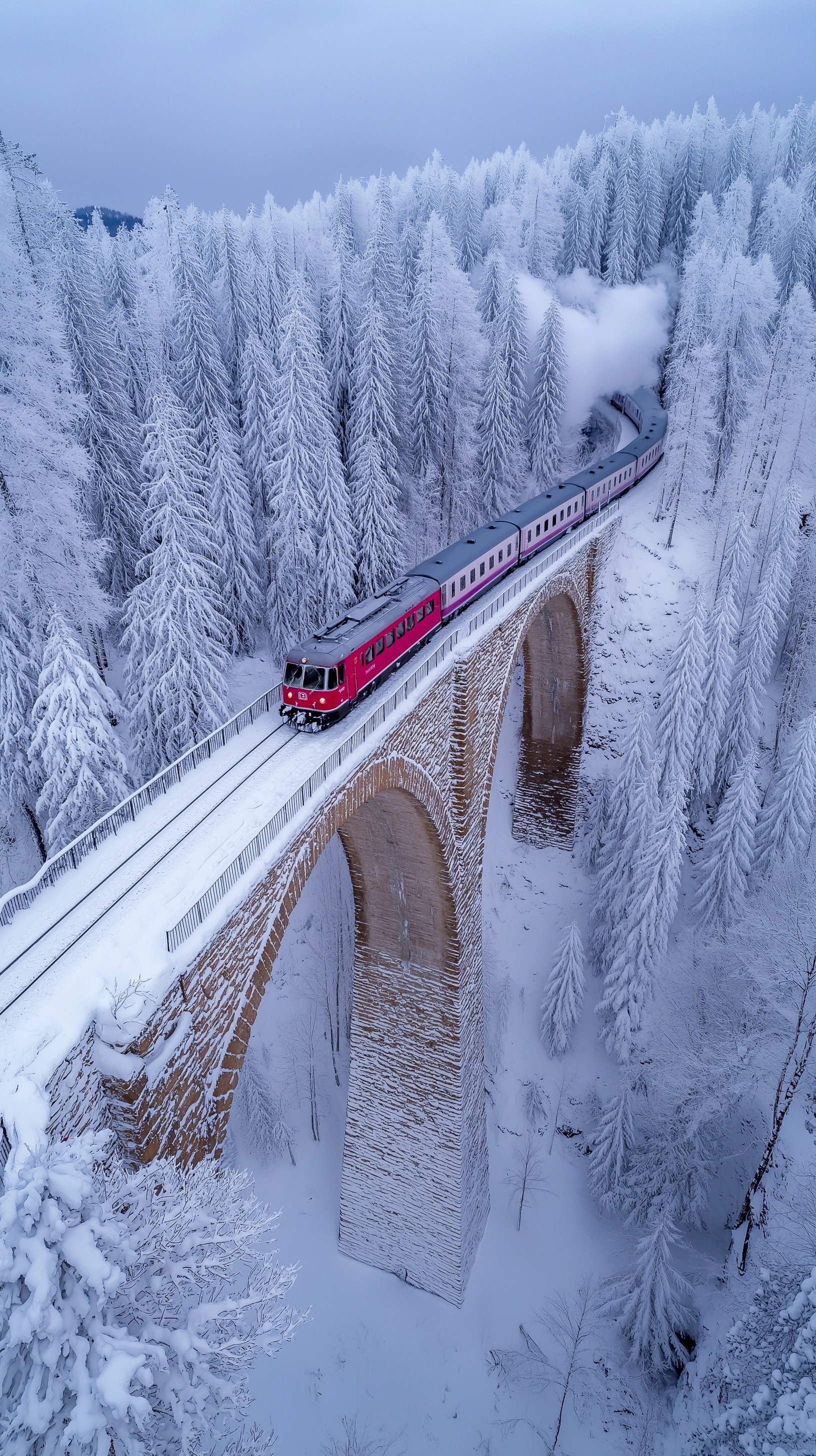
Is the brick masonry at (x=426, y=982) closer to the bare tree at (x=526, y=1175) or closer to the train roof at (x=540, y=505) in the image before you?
the bare tree at (x=526, y=1175)

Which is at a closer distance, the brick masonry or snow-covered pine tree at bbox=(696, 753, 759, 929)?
the brick masonry

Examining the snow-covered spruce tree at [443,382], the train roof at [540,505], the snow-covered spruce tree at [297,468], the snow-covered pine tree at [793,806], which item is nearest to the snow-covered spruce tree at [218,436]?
the snow-covered spruce tree at [297,468]

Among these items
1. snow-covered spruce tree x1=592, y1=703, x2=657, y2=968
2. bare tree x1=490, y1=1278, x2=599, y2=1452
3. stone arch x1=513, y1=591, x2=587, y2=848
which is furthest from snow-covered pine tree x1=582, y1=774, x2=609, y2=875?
bare tree x1=490, y1=1278, x2=599, y2=1452

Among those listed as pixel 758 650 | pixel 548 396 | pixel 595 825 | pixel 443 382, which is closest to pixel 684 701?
pixel 758 650

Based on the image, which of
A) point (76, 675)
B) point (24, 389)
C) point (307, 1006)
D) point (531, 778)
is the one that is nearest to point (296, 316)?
point (24, 389)

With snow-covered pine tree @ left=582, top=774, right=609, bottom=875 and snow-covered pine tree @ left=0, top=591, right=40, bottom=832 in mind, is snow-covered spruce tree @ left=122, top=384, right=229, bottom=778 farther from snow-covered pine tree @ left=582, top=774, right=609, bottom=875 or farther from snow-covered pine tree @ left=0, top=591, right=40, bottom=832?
snow-covered pine tree @ left=582, top=774, right=609, bottom=875

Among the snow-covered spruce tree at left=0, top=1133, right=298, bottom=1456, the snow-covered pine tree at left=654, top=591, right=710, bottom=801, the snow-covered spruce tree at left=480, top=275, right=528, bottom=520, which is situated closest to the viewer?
the snow-covered spruce tree at left=0, top=1133, right=298, bottom=1456

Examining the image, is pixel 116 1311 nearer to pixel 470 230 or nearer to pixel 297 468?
pixel 297 468
